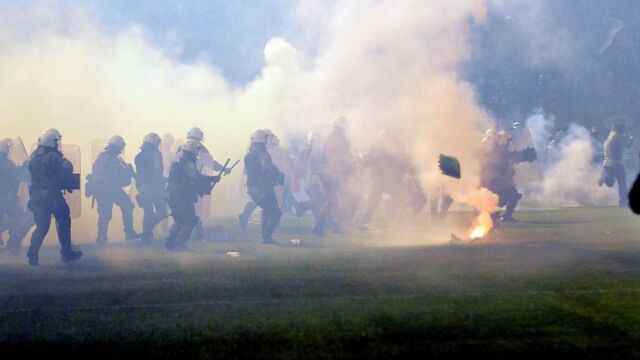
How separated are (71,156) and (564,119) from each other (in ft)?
66.3

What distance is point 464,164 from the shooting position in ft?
51.5

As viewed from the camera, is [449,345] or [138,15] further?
[138,15]

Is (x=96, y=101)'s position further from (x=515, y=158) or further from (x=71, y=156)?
(x=515, y=158)

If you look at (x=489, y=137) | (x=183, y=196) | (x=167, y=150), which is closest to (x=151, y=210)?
(x=183, y=196)

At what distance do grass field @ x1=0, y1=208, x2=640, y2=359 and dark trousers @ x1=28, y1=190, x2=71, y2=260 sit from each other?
345 millimetres

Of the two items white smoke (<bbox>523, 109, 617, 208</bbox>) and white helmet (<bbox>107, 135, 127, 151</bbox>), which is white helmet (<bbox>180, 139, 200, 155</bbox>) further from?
white smoke (<bbox>523, 109, 617, 208</bbox>)

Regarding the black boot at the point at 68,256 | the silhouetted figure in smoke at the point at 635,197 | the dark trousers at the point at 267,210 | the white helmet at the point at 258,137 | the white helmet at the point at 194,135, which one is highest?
the white helmet at the point at 194,135

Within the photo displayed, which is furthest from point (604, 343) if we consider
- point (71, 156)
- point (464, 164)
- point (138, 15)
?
point (138, 15)

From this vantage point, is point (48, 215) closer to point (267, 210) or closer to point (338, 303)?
point (267, 210)

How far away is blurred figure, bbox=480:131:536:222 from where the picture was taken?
50.9 ft

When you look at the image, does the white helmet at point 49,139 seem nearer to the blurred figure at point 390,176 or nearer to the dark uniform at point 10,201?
the dark uniform at point 10,201

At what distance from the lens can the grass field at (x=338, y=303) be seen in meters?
5.14

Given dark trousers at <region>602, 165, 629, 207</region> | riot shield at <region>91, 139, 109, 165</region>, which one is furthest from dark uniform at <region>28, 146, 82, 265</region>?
Result: dark trousers at <region>602, 165, 629, 207</region>

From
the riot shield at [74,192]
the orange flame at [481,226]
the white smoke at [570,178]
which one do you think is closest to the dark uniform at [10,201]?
the riot shield at [74,192]
